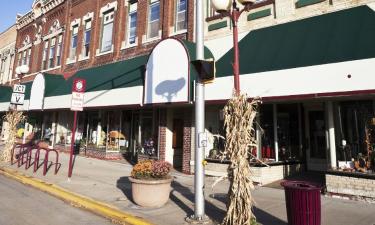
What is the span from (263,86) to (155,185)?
4.45m

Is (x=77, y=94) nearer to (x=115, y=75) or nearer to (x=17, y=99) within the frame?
(x=115, y=75)

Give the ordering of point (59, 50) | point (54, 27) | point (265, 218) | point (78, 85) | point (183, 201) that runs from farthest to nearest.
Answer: point (54, 27) < point (59, 50) < point (78, 85) < point (183, 201) < point (265, 218)

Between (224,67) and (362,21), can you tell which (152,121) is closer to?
(224,67)

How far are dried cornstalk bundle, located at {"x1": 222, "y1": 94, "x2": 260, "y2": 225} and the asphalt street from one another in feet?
9.12

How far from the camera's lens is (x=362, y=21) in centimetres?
871

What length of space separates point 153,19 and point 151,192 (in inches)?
451

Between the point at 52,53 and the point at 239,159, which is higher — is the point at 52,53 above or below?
above

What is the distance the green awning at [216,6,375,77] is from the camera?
27.1 ft

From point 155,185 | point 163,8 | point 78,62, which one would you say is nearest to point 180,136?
point 163,8

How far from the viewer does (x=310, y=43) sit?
30.6 ft

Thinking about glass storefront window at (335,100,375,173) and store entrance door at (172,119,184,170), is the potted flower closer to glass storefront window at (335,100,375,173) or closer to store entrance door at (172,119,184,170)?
glass storefront window at (335,100,375,173)

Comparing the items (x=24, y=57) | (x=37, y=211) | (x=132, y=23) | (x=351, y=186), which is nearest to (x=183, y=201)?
(x=37, y=211)

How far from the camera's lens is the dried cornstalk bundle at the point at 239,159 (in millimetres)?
5648

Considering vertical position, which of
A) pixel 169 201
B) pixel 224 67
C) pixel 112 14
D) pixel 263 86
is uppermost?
pixel 112 14
